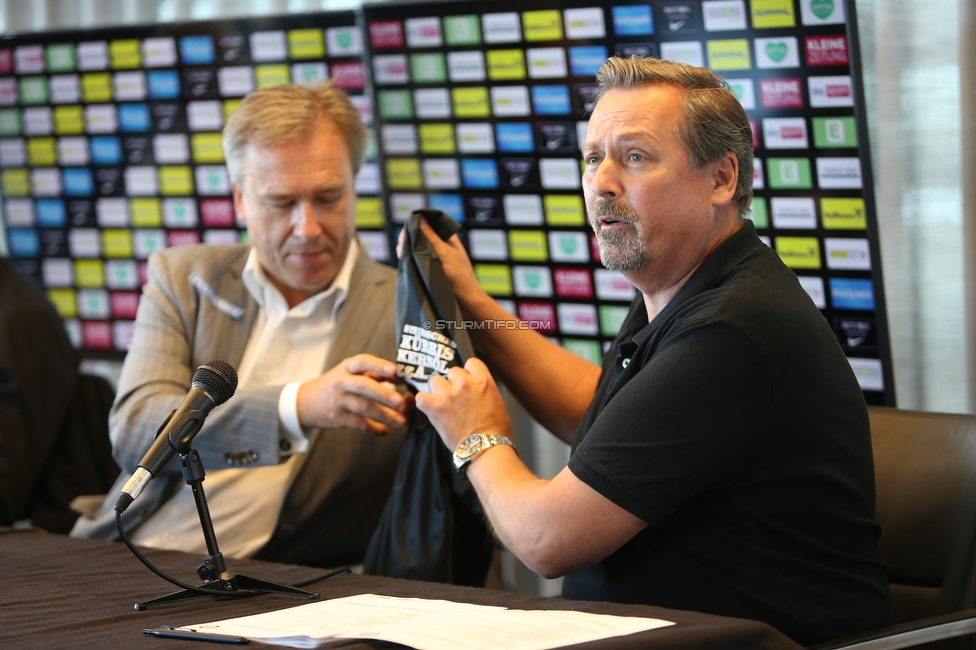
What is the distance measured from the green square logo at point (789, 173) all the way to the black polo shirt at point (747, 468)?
1006mm

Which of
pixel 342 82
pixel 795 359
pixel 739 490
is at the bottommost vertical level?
pixel 739 490

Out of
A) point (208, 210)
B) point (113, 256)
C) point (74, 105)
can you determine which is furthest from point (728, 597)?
point (74, 105)

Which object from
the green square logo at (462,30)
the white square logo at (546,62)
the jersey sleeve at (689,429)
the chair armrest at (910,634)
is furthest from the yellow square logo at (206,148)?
the chair armrest at (910,634)

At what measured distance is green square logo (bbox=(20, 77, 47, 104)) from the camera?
12.3ft

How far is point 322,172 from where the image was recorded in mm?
2463

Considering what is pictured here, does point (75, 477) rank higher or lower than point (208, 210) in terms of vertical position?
lower

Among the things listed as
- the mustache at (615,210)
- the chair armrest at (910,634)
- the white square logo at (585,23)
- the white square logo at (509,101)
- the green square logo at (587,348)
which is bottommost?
the chair armrest at (910,634)

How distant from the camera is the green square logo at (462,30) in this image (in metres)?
2.94

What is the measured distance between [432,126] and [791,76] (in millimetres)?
1164

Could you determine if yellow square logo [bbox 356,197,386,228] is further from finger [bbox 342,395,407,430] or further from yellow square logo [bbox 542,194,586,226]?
finger [bbox 342,395,407,430]

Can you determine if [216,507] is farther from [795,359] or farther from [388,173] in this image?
[795,359]

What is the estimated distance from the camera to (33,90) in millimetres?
3781

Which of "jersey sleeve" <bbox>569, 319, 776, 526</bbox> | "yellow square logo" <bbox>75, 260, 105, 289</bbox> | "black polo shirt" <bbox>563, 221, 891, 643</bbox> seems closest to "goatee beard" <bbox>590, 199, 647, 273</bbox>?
"black polo shirt" <bbox>563, 221, 891, 643</bbox>

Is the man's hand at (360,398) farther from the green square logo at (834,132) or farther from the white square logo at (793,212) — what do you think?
the green square logo at (834,132)
